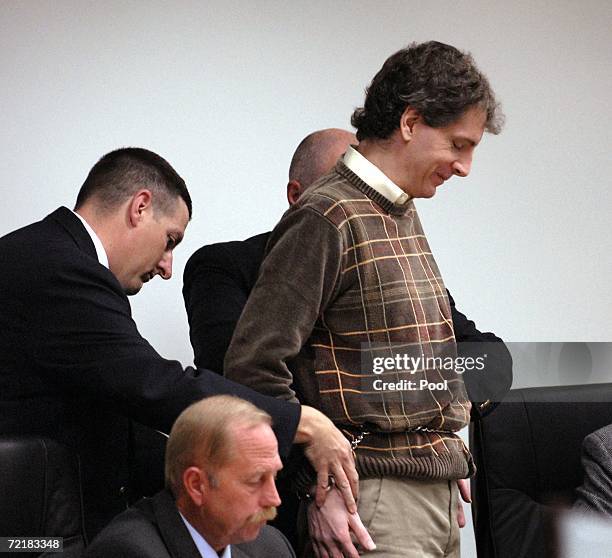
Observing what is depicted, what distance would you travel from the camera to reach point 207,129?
10.3ft

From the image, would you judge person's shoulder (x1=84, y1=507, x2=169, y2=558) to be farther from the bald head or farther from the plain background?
the plain background

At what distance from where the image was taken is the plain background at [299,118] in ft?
9.63

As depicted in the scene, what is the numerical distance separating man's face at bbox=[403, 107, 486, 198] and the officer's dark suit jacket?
45cm

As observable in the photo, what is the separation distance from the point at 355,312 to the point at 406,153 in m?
0.28

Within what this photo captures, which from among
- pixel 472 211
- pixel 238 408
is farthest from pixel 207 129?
pixel 238 408

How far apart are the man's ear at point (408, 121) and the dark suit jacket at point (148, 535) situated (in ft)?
2.23

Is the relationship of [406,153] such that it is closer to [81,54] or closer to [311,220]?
[311,220]

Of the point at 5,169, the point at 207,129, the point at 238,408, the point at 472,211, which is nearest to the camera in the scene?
the point at 238,408

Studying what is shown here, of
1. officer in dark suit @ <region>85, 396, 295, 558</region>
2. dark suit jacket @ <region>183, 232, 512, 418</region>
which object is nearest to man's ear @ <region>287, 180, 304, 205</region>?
dark suit jacket @ <region>183, 232, 512, 418</region>

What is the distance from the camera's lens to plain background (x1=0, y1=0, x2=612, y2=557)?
294cm

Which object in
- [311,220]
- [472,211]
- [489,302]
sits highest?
[311,220]

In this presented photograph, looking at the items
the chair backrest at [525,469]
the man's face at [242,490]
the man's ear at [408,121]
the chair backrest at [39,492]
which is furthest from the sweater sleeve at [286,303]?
the chair backrest at [525,469]

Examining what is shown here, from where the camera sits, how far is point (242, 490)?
5.14 feet

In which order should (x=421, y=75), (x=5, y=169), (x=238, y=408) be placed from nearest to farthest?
(x=238, y=408)
(x=421, y=75)
(x=5, y=169)
